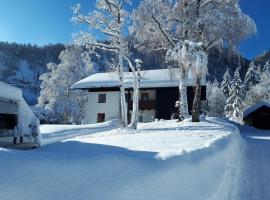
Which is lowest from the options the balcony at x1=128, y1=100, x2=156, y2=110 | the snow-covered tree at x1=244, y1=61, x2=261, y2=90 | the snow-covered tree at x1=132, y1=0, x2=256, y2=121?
the balcony at x1=128, y1=100, x2=156, y2=110

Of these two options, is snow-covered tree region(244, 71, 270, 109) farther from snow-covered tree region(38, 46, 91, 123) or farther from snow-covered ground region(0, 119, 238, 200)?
snow-covered ground region(0, 119, 238, 200)

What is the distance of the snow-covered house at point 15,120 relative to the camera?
7.55 metres

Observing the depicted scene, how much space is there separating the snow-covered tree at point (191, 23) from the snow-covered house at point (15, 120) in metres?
15.0

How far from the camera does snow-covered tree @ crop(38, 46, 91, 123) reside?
46.5 meters

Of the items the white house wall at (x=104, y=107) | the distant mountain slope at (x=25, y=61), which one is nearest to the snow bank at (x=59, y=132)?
the white house wall at (x=104, y=107)

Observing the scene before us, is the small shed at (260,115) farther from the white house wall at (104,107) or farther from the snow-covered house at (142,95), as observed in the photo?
the white house wall at (104,107)

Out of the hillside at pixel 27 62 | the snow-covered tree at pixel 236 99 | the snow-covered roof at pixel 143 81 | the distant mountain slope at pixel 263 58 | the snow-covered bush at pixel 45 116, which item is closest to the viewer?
the snow-covered roof at pixel 143 81

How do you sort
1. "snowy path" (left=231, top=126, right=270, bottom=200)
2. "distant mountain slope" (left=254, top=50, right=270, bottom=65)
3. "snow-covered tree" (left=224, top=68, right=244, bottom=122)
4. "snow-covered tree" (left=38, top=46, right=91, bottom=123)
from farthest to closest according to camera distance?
"distant mountain slope" (left=254, top=50, right=270, bottom=65) → "snow-covered tree" (left=224, top=68, right=244, bottom=122) → "snow-covered tree" (left=38, top=46, right=91, bottom=123) → "snowy path" (left=231, top=126, right=270, bottom=200)

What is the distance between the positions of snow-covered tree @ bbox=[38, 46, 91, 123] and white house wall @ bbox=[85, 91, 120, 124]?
13.5ft

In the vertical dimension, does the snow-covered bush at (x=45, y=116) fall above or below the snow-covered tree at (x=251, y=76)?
below

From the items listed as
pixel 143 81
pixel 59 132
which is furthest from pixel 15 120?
pixel 143 81

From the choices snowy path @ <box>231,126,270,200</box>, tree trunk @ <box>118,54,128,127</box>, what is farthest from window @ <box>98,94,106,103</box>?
snowy path @ <box>231,126,270,200</box>

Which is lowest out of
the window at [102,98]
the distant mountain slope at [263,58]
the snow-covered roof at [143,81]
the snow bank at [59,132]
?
the snow bank at [59,132]

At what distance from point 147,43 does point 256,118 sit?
24241mm
